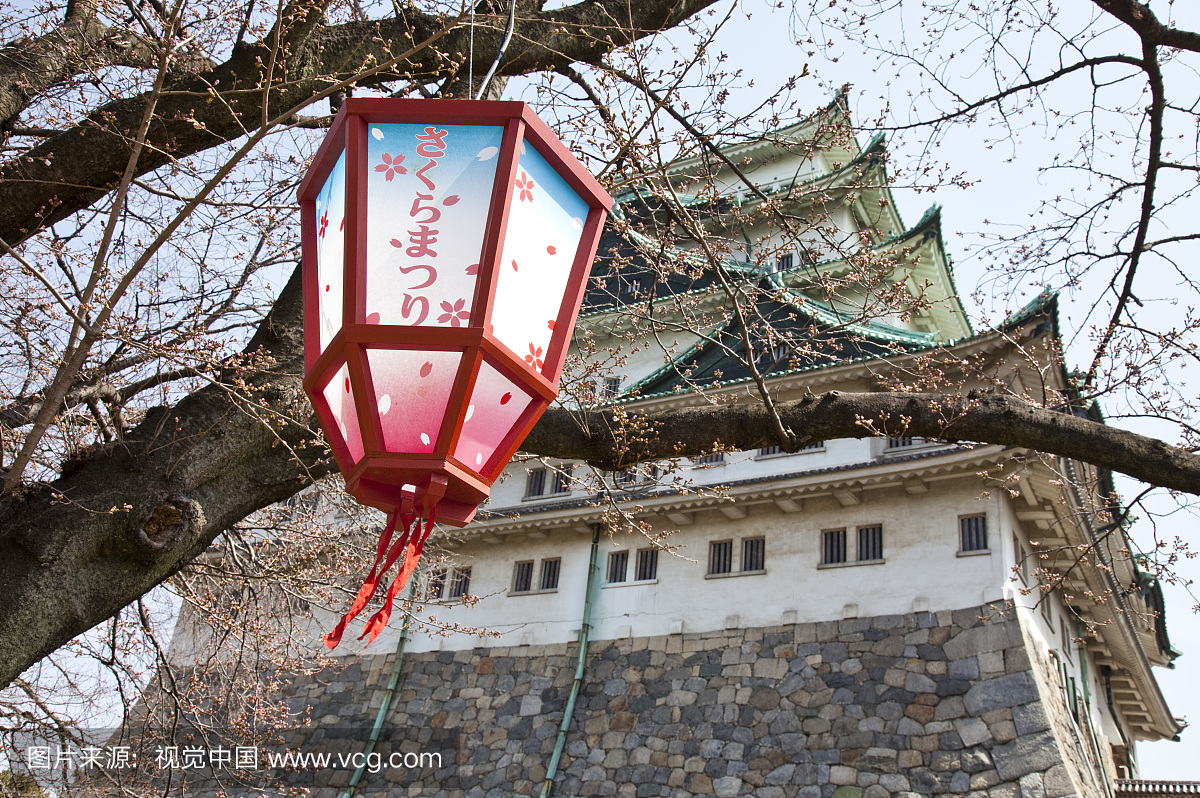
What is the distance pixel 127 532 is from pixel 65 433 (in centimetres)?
197

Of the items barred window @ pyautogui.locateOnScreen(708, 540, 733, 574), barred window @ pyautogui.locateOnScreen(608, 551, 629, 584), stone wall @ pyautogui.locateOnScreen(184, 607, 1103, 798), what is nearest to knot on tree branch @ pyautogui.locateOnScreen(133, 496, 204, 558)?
stone wall @ pyautogui.locateOnScreen(184, 607, 1103, 798)

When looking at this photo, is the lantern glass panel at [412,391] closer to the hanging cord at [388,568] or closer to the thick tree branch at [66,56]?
the hanging cord at [388,568]

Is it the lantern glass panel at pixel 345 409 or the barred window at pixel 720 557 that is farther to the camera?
the barred window at pixel 720 557

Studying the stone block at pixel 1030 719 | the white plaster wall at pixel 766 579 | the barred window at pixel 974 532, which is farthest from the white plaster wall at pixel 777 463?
the stone block at pixel 1030 719

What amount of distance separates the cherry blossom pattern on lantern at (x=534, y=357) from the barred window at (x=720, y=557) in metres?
13.7

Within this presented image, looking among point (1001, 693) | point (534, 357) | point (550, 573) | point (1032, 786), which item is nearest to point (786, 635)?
point (1001, 693)

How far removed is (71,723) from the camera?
316 inches

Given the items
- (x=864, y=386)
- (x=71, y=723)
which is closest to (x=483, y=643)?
(x=864, y=386)

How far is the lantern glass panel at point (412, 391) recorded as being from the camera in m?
2.28

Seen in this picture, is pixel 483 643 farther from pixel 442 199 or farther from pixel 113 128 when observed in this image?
pixel 442 199

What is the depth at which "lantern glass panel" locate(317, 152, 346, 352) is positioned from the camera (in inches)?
96.5

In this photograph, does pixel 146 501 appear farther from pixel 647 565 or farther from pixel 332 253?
pixel 647 565

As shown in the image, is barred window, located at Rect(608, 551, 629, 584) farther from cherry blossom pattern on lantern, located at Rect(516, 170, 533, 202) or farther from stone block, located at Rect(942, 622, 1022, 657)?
cherry blossom pattern on lantern, located at Rect(516, 170, 533, 202)

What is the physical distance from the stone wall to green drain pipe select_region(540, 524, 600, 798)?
154mm
